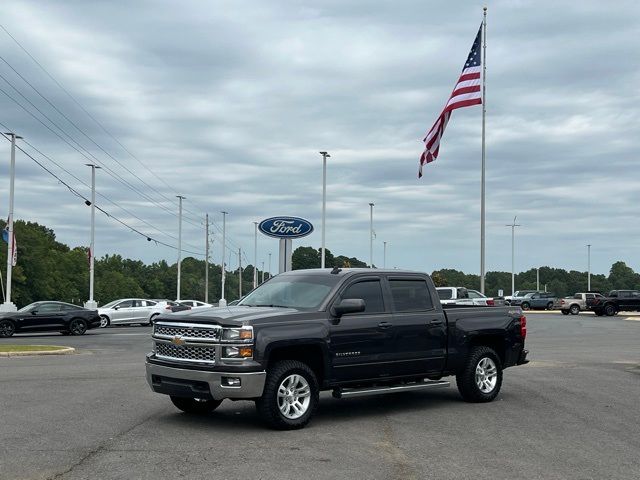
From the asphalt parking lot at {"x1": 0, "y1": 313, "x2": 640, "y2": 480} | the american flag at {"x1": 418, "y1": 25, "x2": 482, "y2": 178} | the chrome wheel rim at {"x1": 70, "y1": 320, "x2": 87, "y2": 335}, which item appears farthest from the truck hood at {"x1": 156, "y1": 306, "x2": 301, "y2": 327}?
the chrome wheel rim at {"x1": 70, "y1": 320, "x2": 87, "y2": 335}

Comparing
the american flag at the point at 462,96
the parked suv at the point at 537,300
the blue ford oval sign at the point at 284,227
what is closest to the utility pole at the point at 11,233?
the blue ford oval sign at the point at 284,227

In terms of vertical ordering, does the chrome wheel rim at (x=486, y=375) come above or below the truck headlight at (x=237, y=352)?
below

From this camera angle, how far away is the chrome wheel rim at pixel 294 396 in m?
9.82

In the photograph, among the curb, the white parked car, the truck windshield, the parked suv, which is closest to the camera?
the truck windshield

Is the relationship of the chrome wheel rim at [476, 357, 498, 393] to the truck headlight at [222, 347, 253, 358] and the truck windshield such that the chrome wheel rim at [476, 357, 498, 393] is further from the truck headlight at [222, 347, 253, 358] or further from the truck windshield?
the truck headlight at [222, 347, 253, 358]

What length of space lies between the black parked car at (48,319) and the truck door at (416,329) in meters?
23.3

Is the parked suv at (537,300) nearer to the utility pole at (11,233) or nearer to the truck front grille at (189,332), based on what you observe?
the utility pole at (11,233)

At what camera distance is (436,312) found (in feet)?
39.1

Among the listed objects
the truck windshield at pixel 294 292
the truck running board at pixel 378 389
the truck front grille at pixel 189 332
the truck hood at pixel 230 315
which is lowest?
the truck running board at pixel 378 389

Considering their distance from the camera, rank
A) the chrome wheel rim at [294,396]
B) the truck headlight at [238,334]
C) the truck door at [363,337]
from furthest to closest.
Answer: the truck door at [363,337] → the chrome wheel rim at [294,396] → the truck headlight at [238,334]

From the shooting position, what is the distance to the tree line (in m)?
96.2

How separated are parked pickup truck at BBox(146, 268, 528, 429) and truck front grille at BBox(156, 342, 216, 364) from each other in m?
0.01

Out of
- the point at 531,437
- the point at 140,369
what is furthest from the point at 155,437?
the point at 140,369

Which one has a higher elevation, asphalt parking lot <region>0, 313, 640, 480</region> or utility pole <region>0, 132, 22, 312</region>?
utility pole <region>0, 132, 22, 312</region>
